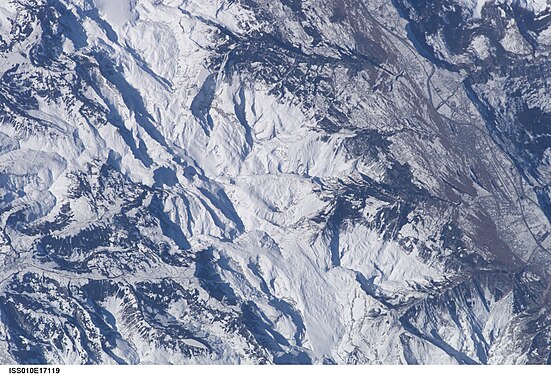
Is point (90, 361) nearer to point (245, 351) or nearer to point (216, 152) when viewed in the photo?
point (245, 351)

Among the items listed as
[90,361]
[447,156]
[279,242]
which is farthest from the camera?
[447,156]

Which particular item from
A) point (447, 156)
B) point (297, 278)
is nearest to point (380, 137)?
point (447, 156)

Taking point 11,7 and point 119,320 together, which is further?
point 11,7

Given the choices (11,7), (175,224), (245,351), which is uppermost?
(11,7)

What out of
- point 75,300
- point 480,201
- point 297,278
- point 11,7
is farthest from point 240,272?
point 11,7

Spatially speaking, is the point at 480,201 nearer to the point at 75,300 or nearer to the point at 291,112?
the point at 291,112

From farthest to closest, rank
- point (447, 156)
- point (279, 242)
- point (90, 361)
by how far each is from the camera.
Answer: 1. point (447, 156)
2. point (279, 242)
3. point (90, 361)

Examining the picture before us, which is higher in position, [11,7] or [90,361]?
[11,7]
